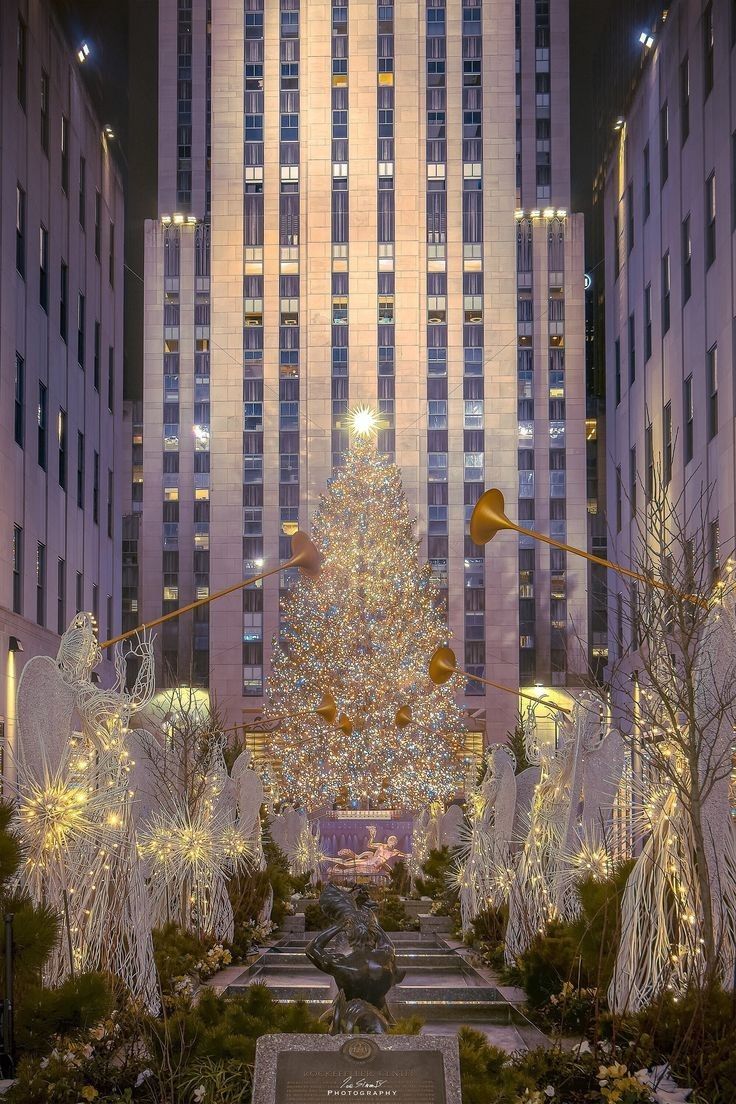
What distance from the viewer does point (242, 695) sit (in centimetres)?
6912

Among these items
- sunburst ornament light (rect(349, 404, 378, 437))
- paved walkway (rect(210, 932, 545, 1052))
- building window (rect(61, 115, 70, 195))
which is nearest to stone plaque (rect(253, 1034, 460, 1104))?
paved walkway (rect(210, 932, 545, 1052))

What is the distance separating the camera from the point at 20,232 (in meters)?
33.8

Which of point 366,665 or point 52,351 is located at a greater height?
point 52,351

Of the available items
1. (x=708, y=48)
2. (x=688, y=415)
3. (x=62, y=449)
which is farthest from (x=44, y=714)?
(x=708, y=48)

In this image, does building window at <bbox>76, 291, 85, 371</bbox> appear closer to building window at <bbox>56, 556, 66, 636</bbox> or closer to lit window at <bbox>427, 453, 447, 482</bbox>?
building window at <bbox>56, 556, 66, 636</bbox>

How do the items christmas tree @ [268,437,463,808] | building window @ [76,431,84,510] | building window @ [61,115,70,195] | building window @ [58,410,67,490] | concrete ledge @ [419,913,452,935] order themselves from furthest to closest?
christmas tree @ [268,437,463,808] < building window @ [76,431,84,510] < building window @ [61,115,70,195] < building window @ [58,410,67,490] < concrete ledge @ [419,913,452,935]

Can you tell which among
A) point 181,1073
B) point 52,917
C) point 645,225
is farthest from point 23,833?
point 645,225

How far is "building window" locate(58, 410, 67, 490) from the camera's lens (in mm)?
38281

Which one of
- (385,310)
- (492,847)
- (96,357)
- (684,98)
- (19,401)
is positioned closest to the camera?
(492,847)

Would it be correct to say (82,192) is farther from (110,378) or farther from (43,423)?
(43,423)

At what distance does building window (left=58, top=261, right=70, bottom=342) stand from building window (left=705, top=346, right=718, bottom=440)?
60.6ft

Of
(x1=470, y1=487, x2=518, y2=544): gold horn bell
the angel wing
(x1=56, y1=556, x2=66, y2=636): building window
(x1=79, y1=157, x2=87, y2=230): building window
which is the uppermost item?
(x1=79, y1=157, x2=87, y2=230): building window

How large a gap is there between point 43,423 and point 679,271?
18.1m

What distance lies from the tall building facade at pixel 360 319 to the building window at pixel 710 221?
38.3m
